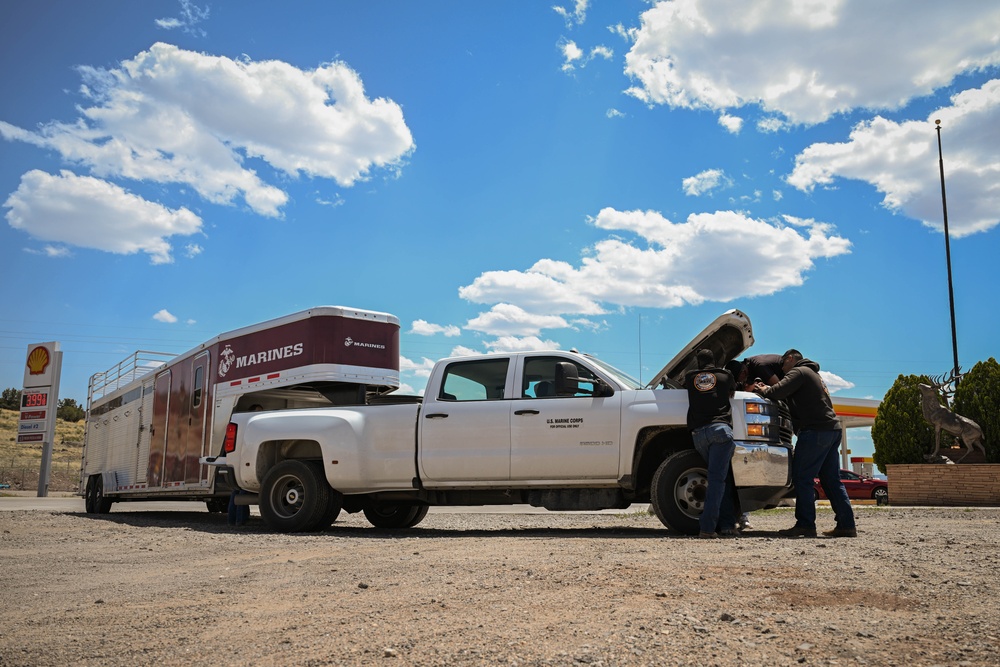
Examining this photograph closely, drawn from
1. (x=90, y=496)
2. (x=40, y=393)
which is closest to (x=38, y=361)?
(x=40, y=393)

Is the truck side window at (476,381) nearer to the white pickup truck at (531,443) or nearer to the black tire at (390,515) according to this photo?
the white pickup truck at (531,443)

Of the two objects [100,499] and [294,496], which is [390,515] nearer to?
[294,496]

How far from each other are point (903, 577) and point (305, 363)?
27.0 feet

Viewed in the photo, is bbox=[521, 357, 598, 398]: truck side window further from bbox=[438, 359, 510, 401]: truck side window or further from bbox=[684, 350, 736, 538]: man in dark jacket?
bbox=[684, 350, 736, 538]: man in dark jacket

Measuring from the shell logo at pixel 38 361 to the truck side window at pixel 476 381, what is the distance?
32414mm

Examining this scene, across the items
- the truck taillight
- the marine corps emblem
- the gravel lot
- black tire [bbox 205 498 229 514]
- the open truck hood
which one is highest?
the open truck hood

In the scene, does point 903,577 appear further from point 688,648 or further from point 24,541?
point 24,541

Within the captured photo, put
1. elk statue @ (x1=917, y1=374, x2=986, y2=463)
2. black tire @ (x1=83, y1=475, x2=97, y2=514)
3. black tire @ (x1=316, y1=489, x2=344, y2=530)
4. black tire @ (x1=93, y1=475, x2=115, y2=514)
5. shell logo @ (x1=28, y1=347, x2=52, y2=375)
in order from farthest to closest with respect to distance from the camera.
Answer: shell logo @ (x1=28, y1=347, x2=52, y2=375), elk statue @ (x1=917, y1=374, x2=986, y2=463), black tire @ (x1=83, y1=475, x2=97, y2=514), black tire @ (x1=93, y1=475, x2=115, y2=514), black tire @ (x1=316, y1=489, x2=344, y2=530)

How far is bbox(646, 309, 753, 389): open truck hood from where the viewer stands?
8.95 m

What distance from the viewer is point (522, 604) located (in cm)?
467

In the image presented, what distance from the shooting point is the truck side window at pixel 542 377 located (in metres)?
9.32

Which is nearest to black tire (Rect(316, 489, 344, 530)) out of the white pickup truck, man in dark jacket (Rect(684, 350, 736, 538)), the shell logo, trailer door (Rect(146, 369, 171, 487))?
the white pickup truck

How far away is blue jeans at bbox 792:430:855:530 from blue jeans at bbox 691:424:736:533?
38.5 inches

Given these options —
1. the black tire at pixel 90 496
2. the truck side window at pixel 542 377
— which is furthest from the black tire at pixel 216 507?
the truck side window at pixel 542 377
